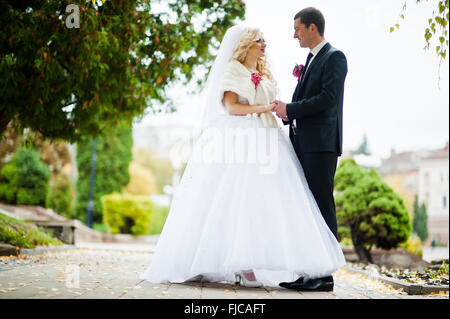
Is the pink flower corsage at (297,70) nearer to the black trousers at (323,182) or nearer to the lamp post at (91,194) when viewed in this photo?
the black trousers at (323,182)

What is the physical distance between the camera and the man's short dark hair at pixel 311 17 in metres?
4.42

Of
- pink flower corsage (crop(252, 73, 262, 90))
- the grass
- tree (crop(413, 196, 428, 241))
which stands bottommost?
tree (crop(413, 196, 428, 241))

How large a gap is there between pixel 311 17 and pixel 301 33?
6.7 inches

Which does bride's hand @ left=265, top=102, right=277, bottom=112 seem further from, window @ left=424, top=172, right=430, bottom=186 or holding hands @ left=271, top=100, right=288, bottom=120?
window @ left=424, top=172, right=430, bottom=186

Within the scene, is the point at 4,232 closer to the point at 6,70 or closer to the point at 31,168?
the point at 6,70

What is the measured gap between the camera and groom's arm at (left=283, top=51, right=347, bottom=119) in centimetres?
418

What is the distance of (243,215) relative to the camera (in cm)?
410

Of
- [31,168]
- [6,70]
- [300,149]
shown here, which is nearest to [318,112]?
[300,149]

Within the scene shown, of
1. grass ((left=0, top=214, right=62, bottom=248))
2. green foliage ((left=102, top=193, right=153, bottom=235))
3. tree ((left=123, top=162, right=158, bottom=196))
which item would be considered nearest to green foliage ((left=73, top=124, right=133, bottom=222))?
green foliage ((left=102, top=193, right=153, bottom=235))

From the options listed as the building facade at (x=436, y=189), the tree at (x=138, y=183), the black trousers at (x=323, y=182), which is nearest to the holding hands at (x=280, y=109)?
the black trousers at (x=323, y=182)

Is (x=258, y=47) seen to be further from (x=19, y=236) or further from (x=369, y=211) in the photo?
(x=369, y=211)

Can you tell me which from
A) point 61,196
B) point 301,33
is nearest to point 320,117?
point 301,33

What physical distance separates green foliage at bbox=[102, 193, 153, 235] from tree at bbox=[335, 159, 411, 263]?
12.9 meters

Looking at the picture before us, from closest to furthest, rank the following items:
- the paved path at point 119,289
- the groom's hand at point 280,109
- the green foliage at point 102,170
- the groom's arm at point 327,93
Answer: the paved path at point 119,289, the groom's arm at point 327,93, the groom's hand at point 280,109, the green foliage at point 102,170
